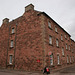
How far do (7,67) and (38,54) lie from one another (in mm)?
8004

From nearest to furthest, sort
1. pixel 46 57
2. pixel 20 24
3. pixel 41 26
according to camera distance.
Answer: pixel 46 57 < pixel 41 26 < pixel 20 24

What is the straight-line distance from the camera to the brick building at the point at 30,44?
13.2 m

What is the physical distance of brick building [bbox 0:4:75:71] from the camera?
13.2 meters

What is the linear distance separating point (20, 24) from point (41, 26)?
5486mm

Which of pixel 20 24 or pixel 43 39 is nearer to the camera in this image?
pixel 43 39

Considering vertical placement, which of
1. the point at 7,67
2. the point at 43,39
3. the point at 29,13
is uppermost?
the point at 29,13

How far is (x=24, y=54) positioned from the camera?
48.8 feet

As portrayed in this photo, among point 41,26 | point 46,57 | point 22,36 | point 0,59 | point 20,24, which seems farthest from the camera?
point 0,59

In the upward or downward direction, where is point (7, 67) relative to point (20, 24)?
downward

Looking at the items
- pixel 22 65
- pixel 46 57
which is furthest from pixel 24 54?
pixel 46 57

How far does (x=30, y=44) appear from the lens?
1448 cm

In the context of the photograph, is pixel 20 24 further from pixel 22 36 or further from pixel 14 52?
pixel 14 52

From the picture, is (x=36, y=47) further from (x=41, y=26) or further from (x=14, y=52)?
(x=14, y=52)

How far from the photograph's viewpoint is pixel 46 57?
12.9 meters
